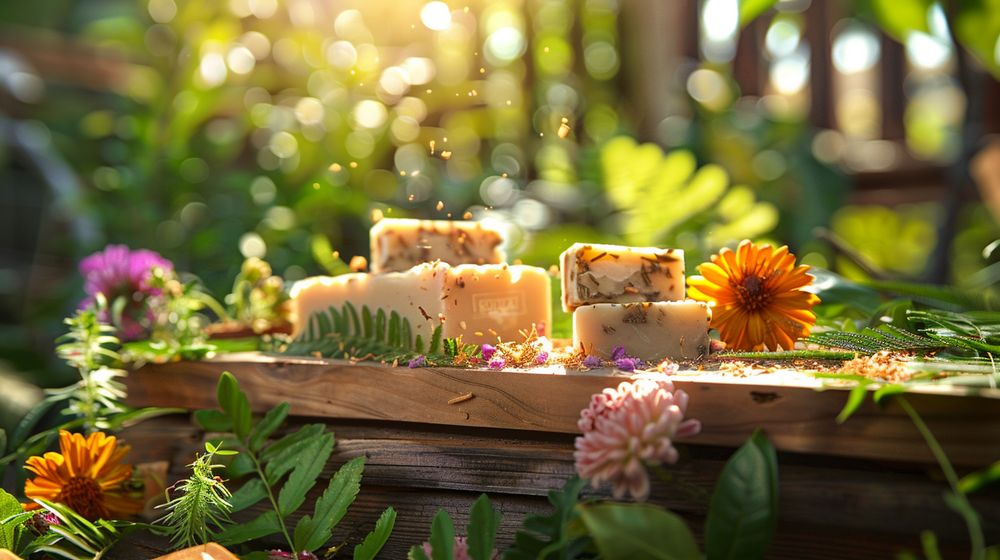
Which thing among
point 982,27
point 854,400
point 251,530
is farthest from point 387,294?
point 982,27

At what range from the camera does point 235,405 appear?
964mm

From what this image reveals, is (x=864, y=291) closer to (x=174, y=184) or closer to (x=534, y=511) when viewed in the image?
(x=534, y=511)

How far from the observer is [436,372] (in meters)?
0.88

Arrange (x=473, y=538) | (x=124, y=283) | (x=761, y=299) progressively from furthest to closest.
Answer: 1. (x=124, y=283)
2. (x=761, y=299)
3. (x=473, y=538)

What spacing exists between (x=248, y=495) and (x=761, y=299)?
0.60 meters

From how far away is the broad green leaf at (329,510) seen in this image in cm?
84

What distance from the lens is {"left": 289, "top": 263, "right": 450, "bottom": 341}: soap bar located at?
950mm

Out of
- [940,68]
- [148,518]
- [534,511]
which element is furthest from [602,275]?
[940,68]

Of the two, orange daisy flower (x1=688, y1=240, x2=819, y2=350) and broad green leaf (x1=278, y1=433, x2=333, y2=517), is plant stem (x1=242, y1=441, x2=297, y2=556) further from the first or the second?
orange daisy flower (x1=688, y1=240, x2=819, y2=350)

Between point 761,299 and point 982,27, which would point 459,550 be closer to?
point 761,299

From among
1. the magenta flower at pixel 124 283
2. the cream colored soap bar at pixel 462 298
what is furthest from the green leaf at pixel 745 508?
the magenta flower at pixel 124 283

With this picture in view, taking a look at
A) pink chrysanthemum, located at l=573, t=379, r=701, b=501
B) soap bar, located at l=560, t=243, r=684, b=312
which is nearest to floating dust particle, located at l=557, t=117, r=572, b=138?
soap bar, located at l=560, t=243, r=684, b=312

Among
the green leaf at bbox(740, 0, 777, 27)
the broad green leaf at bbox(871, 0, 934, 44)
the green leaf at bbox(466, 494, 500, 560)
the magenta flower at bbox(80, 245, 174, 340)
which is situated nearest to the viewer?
the green leaf at bbox(466, 494, 500, 560)

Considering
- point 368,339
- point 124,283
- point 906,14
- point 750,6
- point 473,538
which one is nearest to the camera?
point 473,538
